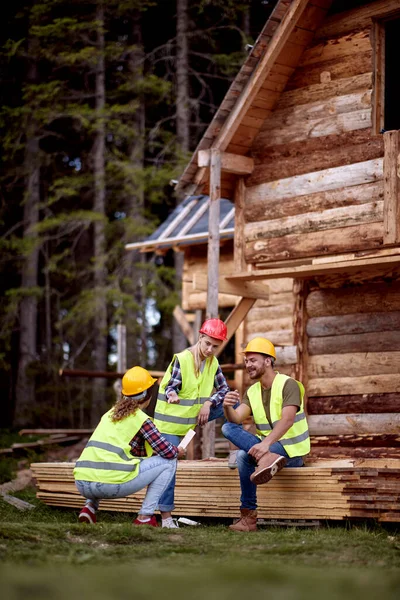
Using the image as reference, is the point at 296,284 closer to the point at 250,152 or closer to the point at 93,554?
the point at 250,152

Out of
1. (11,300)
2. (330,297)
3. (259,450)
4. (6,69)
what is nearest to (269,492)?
(259,450)

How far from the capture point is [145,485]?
34.1 feet

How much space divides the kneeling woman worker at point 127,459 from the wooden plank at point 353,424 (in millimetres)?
4348

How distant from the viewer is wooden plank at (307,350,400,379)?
14078 millimetres

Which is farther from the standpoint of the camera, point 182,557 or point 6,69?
point 6,69

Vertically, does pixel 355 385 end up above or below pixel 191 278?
below

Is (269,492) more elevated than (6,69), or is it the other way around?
(6,69)

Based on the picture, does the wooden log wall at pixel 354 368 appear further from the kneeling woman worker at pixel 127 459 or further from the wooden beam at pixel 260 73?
the kneeling woman worker at pixel 127 459

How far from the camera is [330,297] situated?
14.9 m

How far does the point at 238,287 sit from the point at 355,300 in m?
1.83

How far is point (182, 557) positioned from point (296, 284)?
7.81 metres

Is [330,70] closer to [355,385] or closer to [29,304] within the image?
[355,385]

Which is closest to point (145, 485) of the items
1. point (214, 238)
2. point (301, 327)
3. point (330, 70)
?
point (301, 327)

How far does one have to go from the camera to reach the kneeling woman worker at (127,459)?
33.6 feet
